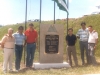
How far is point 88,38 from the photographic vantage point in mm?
9586

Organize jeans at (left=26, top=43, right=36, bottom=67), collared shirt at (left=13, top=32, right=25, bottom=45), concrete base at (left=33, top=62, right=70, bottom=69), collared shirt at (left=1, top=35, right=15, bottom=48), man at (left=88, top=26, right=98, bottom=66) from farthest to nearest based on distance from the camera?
man at (left=88, top=26, right=98, bottom=66) → concrete base at (left=33, top=62, right=70, bottom=69) → jeans at (left=26, top=43, right=36, bottom=67) → collared shirt at (left=13, top=32, right=25, bottom=45) → collared shirt at (left=1, top=35, right=15, bottom=48)

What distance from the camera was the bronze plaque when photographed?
9.45 meters

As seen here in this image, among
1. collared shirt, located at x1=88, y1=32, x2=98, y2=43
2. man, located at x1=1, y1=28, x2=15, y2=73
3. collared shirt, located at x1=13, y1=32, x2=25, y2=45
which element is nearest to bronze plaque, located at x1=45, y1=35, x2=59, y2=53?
collared shirt, located at x1=13, y1=32, x2=25, y2=45

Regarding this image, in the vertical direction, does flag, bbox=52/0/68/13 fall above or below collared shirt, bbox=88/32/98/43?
above

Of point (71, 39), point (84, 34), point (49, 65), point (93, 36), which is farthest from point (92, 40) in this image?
point (49, 65)

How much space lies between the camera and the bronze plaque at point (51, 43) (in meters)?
9.45

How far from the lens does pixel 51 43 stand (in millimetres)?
9484

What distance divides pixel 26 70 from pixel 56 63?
1.47m

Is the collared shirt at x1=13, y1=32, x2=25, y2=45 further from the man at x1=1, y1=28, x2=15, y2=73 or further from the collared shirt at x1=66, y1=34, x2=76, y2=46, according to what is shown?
the collared shirt at x1=66, y1=34, x2=76, y2=46

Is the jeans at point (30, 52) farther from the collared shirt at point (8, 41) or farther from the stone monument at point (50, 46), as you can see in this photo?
the collared shirt at point (8, 41)

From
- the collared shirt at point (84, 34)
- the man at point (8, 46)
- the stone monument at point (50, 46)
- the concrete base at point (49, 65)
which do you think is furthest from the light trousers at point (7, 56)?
the collared shirt at point (84, 34)

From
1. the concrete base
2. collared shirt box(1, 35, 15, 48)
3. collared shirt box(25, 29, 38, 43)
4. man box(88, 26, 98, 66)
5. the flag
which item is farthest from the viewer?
the flag

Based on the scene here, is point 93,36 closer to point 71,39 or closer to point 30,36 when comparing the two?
point 71,39

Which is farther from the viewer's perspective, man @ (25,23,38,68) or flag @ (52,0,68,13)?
flag @ (52,0,68,13)
